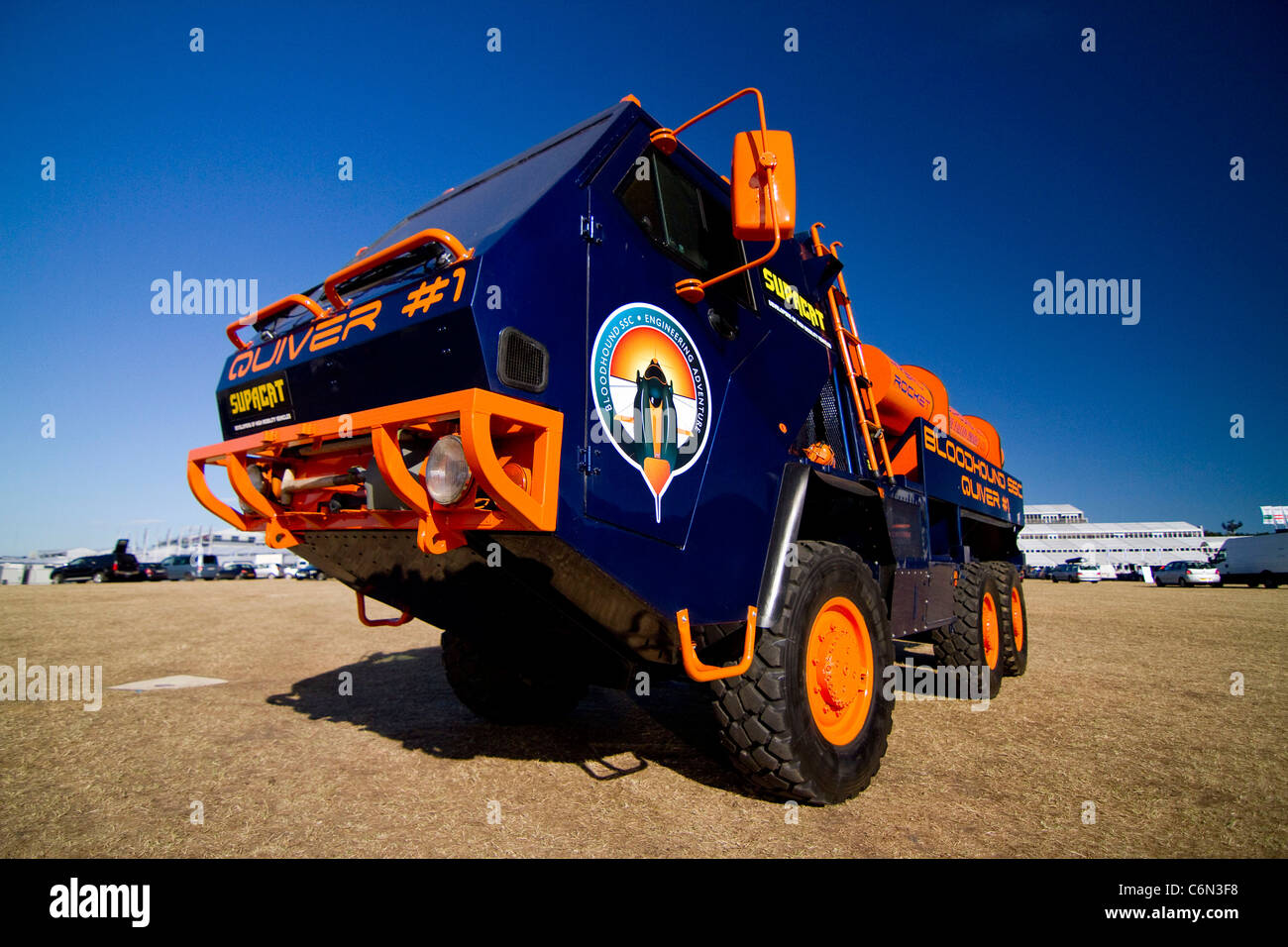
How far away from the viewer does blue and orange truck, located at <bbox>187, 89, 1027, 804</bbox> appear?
2152 mm

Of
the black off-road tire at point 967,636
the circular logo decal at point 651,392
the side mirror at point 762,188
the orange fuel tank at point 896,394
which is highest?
the side mirror at point 762,188

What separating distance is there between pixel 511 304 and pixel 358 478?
3.73 feet

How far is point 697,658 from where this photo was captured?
8.87ft

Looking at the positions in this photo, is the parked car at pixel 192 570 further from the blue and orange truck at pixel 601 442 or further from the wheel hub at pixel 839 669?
the wheel hub at pixel 839 669

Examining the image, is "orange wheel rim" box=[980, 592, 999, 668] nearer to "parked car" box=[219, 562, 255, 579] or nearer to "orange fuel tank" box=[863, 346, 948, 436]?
"orange fuel tank" box=[863, 346, 948, 436]

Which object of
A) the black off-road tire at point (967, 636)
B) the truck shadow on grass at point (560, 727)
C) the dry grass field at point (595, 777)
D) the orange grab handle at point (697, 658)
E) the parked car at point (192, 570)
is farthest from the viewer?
the parked car at point (192, 570)

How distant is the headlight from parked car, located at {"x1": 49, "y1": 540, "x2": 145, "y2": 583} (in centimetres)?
3981

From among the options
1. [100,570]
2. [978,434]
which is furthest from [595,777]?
[100,570]

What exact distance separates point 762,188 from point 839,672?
95.6 inches

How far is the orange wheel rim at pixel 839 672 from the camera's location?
3.20m

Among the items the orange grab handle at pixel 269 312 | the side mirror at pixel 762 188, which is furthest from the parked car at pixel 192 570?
the side mirror at pixel 762 188

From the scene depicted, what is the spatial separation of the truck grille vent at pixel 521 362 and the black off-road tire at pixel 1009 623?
618 centimetres

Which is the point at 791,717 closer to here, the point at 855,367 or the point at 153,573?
the point at 855,367
